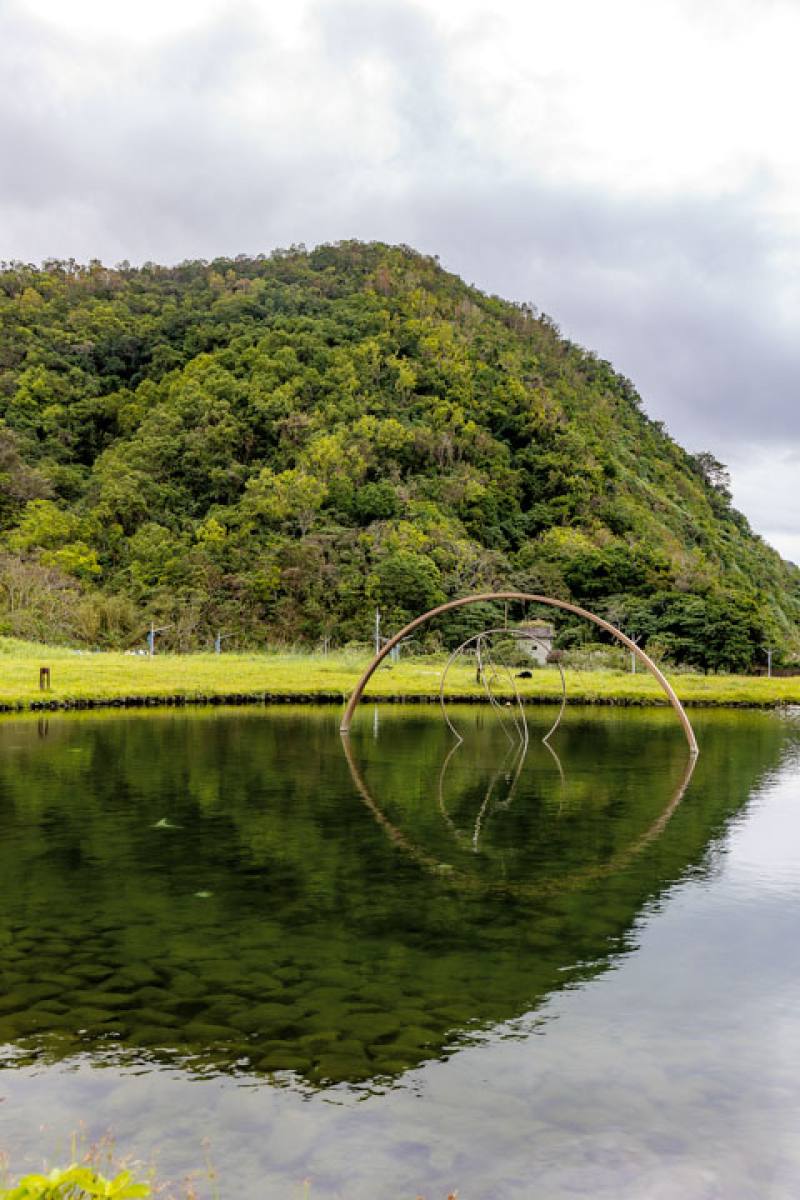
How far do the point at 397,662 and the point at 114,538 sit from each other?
30.0m

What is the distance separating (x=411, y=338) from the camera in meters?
91.0

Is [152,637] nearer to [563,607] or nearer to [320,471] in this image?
[563,607]

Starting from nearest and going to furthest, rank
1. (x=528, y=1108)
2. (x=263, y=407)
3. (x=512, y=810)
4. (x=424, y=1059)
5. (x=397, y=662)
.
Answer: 1. (x=528, y=1108)
2. (x=424, y=1059)
3. (x=512, y=810)
4. (x=397, y=662)
5. (x=263, y=407)

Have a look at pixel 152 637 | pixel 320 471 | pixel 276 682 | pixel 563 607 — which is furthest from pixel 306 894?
pixel 320 471

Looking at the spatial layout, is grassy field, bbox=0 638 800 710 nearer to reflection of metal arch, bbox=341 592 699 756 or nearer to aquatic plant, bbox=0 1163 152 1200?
reflection of metal arch, bbox=341 592 699 756

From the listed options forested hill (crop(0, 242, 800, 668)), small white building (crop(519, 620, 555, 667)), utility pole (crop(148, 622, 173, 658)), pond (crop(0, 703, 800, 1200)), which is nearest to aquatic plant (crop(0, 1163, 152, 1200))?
pond (crop(0, 703, 800, 1200))

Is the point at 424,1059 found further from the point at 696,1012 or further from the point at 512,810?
the point at 512,810

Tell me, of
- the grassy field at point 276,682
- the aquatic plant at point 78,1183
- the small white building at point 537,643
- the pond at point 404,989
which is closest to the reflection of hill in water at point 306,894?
the pond at point 404,989

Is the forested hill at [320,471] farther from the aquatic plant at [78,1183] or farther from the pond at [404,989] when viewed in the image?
the aquatic plant at [78,1183]

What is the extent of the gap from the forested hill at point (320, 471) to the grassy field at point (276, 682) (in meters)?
12.6

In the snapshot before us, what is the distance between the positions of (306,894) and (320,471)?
215 feet

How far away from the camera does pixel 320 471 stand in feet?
245

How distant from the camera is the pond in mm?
5383

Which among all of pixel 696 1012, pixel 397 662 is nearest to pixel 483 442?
pixel 397 662
